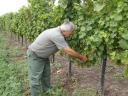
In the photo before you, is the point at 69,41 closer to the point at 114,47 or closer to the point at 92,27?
the point at 92,27

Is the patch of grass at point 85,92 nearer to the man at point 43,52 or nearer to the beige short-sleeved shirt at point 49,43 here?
the man at point 43,52

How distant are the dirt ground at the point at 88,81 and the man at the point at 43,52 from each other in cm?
88

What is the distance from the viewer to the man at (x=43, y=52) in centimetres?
727

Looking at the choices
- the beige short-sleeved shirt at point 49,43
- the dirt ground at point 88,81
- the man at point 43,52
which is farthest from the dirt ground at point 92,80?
the beige short-sleeved shirt at point 49,43

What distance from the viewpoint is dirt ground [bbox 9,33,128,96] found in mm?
8552

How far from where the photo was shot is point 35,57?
26.0 feet

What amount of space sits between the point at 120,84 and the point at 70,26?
2869mm

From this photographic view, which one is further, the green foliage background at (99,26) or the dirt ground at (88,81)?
the dirt ground at (88,81)

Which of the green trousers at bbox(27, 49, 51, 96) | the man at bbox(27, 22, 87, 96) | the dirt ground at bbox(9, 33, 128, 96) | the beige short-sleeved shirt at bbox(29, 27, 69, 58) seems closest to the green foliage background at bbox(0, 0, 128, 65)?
the man at bbox(27, 22, 87, 96)

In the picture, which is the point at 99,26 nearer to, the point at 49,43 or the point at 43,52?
the point at 49,43

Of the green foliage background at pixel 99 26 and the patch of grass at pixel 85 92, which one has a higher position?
the green foliage background at pixel 99 26

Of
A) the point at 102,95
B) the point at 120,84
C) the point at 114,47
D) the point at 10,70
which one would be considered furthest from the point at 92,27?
the point at 10,70

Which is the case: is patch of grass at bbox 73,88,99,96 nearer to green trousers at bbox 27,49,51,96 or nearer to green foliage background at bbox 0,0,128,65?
green foliage background at bbox 0,0,128,65

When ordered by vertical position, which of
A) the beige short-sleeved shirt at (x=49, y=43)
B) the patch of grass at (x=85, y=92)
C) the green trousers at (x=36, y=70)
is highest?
the beige short-sleeved shirt at (x=49, y=43)
